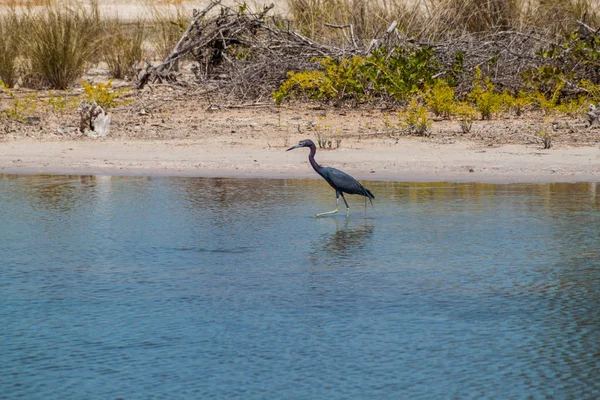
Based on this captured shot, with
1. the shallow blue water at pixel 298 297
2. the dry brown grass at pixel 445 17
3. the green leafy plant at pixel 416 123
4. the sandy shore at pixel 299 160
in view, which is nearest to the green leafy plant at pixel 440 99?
the green leafy plant at pixel 416 123

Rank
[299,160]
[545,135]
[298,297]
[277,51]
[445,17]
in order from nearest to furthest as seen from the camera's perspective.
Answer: [298,297] → [299,160] → [545,135] → [277,51] → [445,17]

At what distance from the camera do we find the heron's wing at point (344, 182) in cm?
892

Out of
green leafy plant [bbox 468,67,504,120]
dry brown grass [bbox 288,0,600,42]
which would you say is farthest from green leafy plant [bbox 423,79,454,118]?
dry brown grass [bbox 288,0,600,42]

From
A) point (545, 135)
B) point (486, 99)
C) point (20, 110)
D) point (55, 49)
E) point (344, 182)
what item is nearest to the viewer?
point (344, 182)

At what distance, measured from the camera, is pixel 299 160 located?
1234 cm

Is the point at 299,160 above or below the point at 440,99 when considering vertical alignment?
below

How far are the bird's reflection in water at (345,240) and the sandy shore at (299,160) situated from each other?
2.82 metres

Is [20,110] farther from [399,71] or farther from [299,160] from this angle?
[399,71]

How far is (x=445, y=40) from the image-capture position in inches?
651

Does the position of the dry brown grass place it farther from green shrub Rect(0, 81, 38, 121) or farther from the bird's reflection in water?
the bird's reflection in water

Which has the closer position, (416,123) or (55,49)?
(416,123)

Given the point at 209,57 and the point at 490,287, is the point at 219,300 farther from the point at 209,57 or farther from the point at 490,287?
the point at 209,57

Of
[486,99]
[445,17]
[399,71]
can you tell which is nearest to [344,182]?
[486,99]

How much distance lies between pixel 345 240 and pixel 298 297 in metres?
1.96
